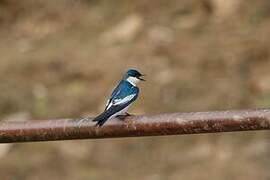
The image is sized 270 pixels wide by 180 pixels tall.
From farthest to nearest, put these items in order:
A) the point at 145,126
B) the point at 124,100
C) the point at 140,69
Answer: the point at 140,69 < the point at 124,100 < the point at 145,126

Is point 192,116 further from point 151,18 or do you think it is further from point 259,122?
point 151,18

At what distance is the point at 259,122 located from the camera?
2205mm

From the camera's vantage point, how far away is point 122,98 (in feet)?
9.09

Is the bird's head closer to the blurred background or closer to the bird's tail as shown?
the bird's tail

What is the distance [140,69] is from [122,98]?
4285mm

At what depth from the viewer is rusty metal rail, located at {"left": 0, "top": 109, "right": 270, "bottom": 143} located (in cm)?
221

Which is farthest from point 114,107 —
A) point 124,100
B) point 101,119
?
point 101,119

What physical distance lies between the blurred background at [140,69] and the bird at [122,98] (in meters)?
2.94

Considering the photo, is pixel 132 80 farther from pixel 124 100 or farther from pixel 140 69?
pixel 140 69

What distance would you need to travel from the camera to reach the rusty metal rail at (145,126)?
221cm

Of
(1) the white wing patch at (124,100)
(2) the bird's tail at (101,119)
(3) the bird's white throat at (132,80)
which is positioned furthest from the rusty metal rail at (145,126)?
(3) the bird's white throat at (132,80)

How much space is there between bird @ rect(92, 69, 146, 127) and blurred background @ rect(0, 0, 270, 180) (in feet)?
9.64

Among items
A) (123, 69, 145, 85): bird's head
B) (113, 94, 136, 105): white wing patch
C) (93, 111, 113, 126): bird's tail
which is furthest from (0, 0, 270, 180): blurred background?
(93, 111, 113, 126): bird's tail

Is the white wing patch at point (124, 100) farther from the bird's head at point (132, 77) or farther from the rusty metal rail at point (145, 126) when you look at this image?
the rusty metal rail at point (145, 126)
